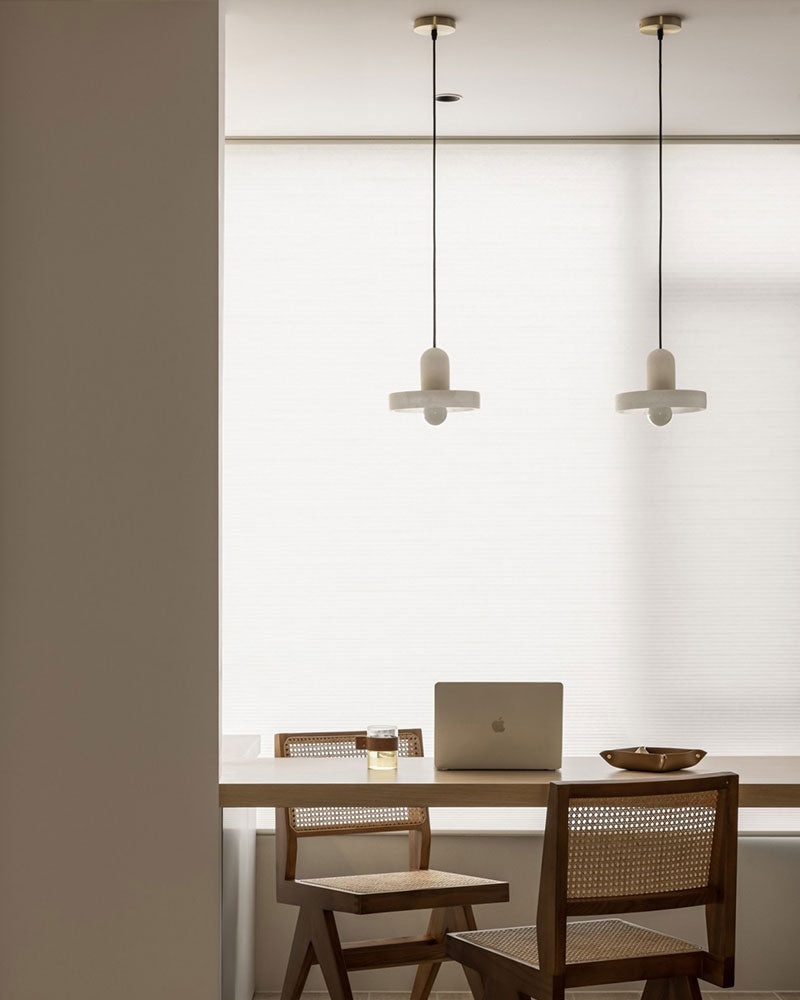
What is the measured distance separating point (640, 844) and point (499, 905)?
1649mm

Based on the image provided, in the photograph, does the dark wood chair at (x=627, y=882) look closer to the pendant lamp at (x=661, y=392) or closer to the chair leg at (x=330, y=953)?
the chair leg at (x=330, y=953)

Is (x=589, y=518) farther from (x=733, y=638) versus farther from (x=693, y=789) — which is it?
(x=693, y=789)

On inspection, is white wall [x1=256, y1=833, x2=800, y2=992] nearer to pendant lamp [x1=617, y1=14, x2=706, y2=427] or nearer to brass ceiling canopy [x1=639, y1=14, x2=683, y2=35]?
pendant lamp [x1=617, y1=14, x2=706, y2=427]

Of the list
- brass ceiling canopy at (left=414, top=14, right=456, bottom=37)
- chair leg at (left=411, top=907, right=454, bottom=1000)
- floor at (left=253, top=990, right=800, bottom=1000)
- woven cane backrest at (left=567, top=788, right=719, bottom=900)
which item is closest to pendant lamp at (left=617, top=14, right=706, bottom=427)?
brass ceiling canopy at (left=414, top=14, right=456, bottom=37)

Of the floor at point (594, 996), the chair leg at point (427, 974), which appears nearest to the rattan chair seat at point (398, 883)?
the chair leg at point (427, 974)

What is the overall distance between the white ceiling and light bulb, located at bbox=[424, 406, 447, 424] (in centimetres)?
109

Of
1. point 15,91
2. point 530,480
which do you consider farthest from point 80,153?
point 530,480

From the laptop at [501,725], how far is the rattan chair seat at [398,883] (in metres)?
0.36

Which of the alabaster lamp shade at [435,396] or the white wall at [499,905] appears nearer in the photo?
the alabaster lamp shade at [435,396]

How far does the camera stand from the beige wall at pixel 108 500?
296 centimetres

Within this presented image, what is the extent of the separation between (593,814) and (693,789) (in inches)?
8.8

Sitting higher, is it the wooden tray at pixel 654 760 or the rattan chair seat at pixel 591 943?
the wooden tray at pixel 654 760

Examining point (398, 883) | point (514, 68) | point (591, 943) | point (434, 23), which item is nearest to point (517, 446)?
point (514, 68)

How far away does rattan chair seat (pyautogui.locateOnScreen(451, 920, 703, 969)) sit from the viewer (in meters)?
2.50
